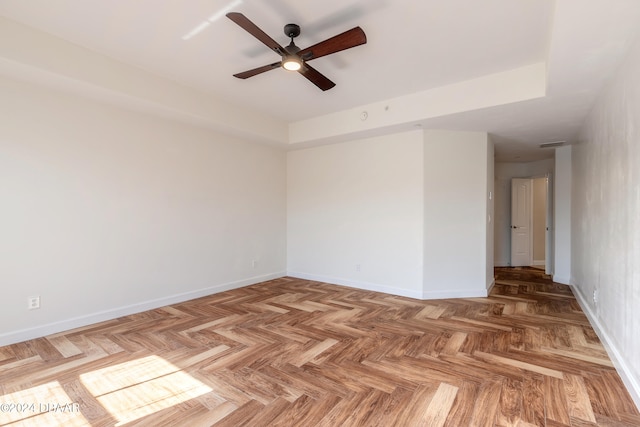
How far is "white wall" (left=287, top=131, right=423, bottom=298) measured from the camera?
4.73 metres

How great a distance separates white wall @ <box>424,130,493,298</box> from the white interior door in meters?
3.21

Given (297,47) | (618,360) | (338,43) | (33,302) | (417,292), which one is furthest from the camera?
(417,292)

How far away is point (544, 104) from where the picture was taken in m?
3.44

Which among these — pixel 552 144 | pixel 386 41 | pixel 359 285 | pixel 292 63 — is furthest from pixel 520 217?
pixel 292 63

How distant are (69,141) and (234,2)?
2339mm

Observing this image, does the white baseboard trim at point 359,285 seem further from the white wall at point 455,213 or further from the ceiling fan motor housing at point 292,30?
the ceiling fan motor housing at point 292,30

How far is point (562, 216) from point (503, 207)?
188cm

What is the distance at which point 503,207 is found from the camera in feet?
24.5

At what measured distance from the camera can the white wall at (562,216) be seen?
5.50 meters

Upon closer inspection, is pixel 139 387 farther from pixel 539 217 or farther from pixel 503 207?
pixel 539 217

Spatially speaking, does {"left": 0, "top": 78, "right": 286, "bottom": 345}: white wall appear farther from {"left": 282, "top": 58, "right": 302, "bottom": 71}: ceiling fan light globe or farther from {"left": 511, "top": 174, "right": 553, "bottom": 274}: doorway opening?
{"left": 511, "top": 174, "right": 553, "bottom": 274}: doorway opening

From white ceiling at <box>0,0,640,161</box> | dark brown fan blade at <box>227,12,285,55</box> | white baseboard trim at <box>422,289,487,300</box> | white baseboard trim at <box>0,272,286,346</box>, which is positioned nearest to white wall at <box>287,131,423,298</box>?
white baseboard trim at <box>422,289,487,300</box>

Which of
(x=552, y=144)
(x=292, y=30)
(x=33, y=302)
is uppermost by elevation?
(x=292, y=30)

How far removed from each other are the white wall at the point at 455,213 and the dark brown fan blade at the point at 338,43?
8.17 ft
